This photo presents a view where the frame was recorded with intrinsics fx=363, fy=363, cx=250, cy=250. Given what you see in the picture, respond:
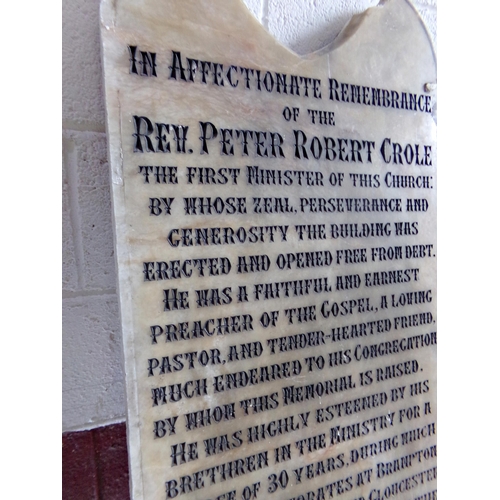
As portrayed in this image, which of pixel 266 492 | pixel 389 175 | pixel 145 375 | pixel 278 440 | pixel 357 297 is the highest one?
pixel 389 175

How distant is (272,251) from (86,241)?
40 cm

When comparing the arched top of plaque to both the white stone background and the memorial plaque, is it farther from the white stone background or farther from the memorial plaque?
the white stone background

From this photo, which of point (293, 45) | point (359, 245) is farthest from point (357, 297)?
point (293, 45)

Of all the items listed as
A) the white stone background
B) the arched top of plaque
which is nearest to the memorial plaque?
the arched top of plaque

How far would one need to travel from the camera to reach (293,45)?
91 cm

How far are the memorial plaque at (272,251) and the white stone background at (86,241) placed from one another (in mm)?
156

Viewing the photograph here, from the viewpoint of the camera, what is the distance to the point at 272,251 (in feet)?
2.60

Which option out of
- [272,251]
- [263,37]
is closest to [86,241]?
[272,251]

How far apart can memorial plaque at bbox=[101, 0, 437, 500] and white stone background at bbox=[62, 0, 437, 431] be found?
156mm

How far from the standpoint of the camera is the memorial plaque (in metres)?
0.67

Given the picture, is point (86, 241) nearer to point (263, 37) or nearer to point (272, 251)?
point (272, 251)

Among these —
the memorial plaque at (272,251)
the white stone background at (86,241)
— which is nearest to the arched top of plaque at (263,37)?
the memorial plaque at (272,251)

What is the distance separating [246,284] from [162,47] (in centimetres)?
48

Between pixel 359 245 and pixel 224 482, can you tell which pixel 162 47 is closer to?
pixel 359 245
